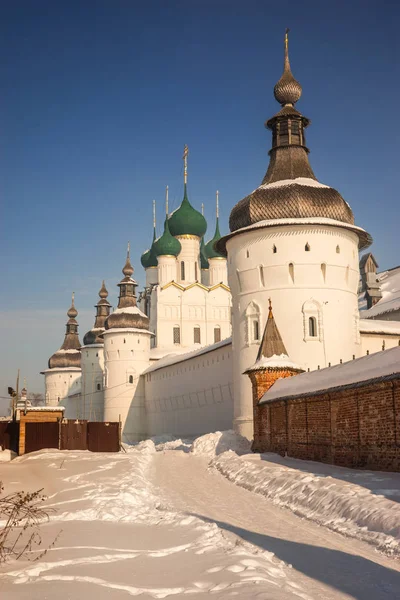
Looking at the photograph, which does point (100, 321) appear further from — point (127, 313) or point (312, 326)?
point (312, 326)

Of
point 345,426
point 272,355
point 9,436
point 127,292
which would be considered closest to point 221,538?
point 345,426

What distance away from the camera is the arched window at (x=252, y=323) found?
2236cm

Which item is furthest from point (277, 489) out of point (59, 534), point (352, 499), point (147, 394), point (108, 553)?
point (147, 394)

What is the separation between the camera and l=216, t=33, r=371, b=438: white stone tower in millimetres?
21828

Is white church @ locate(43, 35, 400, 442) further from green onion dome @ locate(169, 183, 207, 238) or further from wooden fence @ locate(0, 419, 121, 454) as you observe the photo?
green onion dome @ locate(169, 183, 207, 238)

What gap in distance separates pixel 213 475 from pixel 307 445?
217cm

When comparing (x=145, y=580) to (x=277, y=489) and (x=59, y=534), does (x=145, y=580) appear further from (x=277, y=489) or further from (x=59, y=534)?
(x=277, y=489)

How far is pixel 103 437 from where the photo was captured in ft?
80.6

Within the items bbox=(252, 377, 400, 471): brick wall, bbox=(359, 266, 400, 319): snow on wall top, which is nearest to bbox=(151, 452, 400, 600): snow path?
bbox=(252, 377, 400, 471): brick wall

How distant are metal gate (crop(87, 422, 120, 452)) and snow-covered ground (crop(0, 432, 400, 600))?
454 inches

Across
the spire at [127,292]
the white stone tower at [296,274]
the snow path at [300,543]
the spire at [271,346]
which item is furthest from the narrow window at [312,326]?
the spire at [127,292]

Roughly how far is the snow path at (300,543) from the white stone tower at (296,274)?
410 inches

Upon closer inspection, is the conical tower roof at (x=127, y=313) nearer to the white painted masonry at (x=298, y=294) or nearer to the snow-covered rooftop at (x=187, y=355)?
the snow-covered rooftop at (x=187, y=355)

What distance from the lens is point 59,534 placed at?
260 inches
